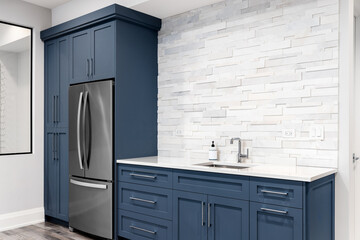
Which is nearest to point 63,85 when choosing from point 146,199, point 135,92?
point 135,92

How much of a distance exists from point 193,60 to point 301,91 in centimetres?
122

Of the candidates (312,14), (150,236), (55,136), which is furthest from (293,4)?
(55,136)

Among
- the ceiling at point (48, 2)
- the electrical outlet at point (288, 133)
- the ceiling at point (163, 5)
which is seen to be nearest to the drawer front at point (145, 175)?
the electrical outlet at point (288, 133)

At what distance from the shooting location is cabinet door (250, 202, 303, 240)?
87.9 inches

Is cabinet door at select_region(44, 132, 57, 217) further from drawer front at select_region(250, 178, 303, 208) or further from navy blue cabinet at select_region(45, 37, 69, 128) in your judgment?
drawer front at select_region(250, 178, 303, 208)

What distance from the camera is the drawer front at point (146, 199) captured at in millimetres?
3000

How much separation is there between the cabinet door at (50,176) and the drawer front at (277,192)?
2699 millimetres

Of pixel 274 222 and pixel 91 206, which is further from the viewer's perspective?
pixel 91 206

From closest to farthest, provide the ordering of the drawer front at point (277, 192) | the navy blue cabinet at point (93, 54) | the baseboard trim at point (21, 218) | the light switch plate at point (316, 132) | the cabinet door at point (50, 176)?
1. the drawer front at point (277, 192)
2. the light switch plate at point (316, 132)
3. the navy blue cabinet at point (93, 54)
4. the baseboard trim at point (21, 218)
5. the cabinet door at point (50, 176)

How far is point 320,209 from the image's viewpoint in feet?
7.92

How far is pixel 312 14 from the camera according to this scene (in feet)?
9.09

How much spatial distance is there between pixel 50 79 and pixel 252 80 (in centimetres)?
259

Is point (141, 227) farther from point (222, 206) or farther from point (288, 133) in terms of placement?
point (288, 133)

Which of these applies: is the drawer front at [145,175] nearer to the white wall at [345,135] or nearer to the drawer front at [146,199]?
the drawer front at [146,199]
